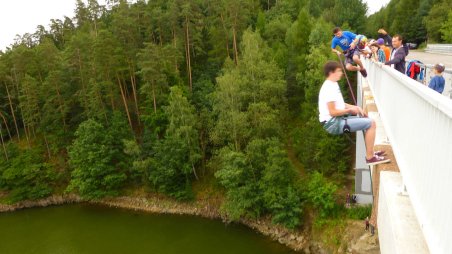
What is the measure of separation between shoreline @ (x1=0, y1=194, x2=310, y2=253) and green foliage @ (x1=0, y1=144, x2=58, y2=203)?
764mm

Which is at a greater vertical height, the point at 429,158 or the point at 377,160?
the point at 429,158

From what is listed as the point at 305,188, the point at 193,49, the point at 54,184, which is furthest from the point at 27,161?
the point at 305,188

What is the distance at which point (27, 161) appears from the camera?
1199 inches

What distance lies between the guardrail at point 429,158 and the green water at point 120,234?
58.0ft

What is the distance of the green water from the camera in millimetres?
21172

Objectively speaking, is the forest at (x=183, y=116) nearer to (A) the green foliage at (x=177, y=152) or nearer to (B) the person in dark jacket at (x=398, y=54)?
(A) the green foliage at (x=177, y=152)

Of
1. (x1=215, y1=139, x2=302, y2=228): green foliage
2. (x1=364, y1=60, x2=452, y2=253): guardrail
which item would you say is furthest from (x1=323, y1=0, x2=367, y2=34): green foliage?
(x1=364, y1=60, x2=452, y2=253): guardrail

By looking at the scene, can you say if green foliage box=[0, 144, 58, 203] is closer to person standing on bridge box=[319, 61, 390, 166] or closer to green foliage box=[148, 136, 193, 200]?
green foliage box=[148, 136, 193, 200]

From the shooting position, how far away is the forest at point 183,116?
22406 millimetres

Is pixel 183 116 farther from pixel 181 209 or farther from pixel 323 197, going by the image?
pixel 323 197

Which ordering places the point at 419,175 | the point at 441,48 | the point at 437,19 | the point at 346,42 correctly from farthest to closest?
1. the point at 437,19
2. the point at 441,48
3. the point at 346,42
4. the point at 419,175

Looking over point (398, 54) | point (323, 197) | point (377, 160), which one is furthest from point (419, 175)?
point (323, 197)

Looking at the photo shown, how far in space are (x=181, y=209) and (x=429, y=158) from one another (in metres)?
24.1

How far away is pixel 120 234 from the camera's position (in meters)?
23.4
